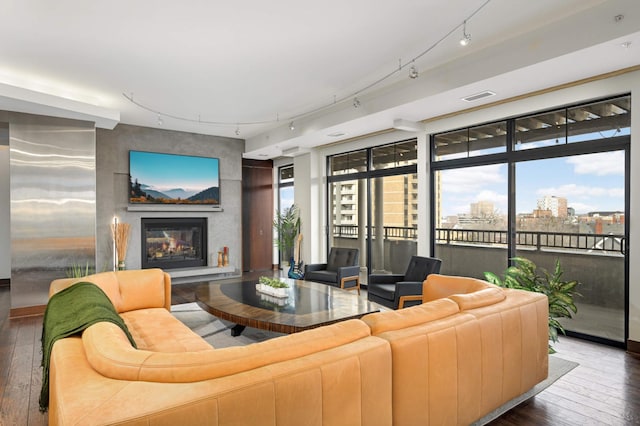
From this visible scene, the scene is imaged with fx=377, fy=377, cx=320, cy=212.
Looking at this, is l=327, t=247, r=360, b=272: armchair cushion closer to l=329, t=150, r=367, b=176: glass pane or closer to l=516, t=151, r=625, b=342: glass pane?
l=329, t=150, r=367, b=176: glass pane

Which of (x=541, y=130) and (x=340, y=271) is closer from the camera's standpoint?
(x=541, y=130)

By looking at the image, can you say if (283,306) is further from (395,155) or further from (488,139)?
(395,155)

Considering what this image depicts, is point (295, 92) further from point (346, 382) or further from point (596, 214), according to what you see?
point (346, 382)

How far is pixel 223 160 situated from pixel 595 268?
6912 mm

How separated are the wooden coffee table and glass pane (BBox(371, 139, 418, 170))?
2.84m

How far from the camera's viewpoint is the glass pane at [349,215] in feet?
24.1

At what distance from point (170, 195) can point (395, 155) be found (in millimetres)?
4515

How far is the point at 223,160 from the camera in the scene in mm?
8375

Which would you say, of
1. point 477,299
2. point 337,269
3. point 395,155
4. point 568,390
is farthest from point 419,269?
point 477,299

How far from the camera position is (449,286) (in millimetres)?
3287

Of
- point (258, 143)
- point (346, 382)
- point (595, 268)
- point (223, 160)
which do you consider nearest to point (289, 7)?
point (346, 382)

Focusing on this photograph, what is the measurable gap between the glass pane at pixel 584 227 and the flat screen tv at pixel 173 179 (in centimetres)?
600

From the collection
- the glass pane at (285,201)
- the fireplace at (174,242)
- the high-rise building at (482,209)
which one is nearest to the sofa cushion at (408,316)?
the high-rise building at (482,209)

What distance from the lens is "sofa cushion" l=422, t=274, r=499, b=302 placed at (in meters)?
3.10
